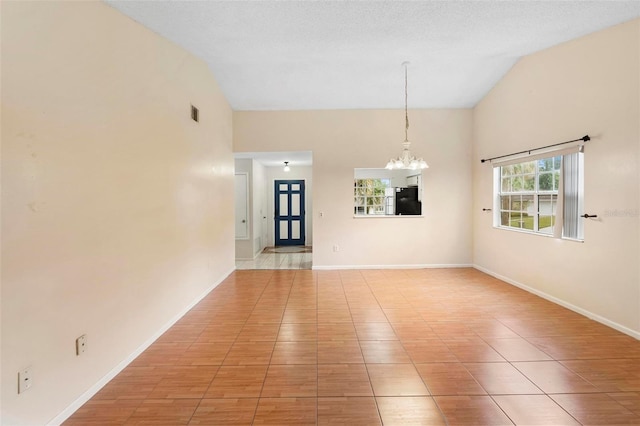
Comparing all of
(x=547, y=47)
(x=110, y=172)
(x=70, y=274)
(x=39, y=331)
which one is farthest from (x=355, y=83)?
(x=39, y=331)

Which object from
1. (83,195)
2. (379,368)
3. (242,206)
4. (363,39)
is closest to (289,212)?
(242,206)

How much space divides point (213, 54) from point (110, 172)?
229 centimetres

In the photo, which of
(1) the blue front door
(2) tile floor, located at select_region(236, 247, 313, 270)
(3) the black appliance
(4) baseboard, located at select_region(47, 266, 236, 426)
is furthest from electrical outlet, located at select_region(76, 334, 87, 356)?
(1) the blue front door

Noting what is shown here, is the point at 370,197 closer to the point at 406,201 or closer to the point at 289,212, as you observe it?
the point at 406,201

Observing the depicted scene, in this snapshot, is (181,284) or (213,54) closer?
(181,284)

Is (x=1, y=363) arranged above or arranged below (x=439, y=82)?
below

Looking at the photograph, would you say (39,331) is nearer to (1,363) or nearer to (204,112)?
(1,363)

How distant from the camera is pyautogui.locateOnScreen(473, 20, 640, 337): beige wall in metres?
2.92

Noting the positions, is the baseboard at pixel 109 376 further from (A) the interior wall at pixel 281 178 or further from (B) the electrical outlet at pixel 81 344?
(A) the interior wall at pixel 281 178

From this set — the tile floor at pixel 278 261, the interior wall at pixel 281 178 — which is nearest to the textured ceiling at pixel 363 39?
the tile floor at pixel 278 261

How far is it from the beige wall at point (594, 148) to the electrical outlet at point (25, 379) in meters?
4.67

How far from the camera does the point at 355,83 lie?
4.80 meters

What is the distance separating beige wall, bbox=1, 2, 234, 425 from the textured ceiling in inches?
20.7

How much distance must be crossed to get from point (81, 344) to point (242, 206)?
5119mm
